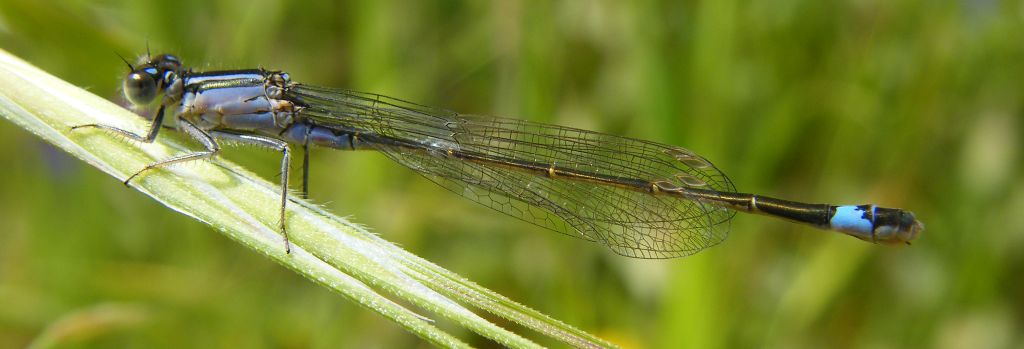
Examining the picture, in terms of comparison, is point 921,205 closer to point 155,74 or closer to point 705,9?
point 705,9

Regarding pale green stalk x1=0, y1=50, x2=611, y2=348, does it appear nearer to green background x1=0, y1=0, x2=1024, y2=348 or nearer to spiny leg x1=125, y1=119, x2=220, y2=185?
spiny leg x1=125, y1=119, x2=220, y2=185

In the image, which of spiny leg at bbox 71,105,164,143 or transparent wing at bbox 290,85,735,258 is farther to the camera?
transparent wing at bbox 290,85,735,258

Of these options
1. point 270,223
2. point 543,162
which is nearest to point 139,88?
point 270,223

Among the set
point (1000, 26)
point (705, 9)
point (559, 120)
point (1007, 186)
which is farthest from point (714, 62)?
point (1007, 186)

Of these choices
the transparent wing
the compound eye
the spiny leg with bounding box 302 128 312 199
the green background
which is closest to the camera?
the compound eye

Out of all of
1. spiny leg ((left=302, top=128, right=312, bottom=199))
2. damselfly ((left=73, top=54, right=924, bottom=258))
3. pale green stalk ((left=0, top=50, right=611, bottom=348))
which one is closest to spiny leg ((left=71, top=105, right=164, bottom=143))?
pale green stalk ((left=0, top=50, right=611, bottom=348))

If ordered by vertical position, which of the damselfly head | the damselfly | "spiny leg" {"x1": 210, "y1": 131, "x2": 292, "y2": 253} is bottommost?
"spiny leg" {"x1": 210, "y1": 131, "x2": 292, "y2": 253}

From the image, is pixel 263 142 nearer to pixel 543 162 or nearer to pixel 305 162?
pixel 305 162
